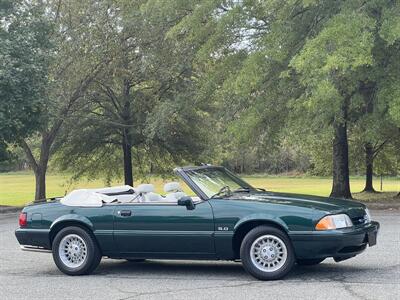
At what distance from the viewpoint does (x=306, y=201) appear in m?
8.31

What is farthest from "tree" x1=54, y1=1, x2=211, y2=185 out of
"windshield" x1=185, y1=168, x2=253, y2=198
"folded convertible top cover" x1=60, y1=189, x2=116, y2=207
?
"folded convertible top cover" x1=60, y1=189, x2=116, y2=207

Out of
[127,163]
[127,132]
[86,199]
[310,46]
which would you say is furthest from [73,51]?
[86,199]

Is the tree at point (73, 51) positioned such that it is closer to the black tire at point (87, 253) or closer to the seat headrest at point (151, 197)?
the seat headrest at point (151, 197)

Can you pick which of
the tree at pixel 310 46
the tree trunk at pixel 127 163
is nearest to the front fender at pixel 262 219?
the tree at pixel 310 46

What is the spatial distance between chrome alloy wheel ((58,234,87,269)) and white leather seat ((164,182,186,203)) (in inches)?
52.1

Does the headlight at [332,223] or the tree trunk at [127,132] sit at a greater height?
the tree trunk at [127,132]

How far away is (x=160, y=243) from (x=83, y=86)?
742 inches

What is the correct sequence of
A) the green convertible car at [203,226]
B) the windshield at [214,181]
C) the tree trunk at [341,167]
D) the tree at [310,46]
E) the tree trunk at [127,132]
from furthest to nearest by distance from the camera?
the tree trunk at [127,132] < the tree trunk at [341,167] < the tree at [310,46] < the windshield at [214,181] < the green convertible car at [203,226]

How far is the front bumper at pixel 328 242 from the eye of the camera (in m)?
7.73

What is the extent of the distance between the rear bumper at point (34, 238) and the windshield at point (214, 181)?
2.18 m

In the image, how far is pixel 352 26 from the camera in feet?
52.8

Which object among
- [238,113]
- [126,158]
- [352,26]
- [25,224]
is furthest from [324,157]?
[25,224]

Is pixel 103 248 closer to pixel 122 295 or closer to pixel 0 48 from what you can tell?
pixel 122 295

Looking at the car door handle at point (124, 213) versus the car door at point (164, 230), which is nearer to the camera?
the car door at point (164, 230)
